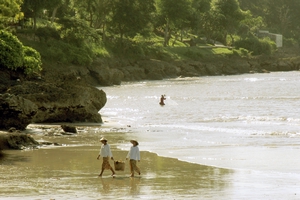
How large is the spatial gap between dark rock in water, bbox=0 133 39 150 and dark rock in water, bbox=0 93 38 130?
2951 millimetres

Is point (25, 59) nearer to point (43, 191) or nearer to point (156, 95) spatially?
point (43, 191)

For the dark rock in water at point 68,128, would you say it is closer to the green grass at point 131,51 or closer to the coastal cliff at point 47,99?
the coastal cliff at point 47,99

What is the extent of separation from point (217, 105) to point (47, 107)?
19.7 m

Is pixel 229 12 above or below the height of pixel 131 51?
above

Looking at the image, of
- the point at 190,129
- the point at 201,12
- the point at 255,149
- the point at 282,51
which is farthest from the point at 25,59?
the point at 282,51

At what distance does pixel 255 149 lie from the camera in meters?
26.9

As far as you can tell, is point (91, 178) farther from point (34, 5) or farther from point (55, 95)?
point (34, 5)

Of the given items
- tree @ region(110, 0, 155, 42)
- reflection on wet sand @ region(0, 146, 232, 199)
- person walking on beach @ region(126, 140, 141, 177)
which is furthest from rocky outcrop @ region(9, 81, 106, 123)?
tree @ region(110, 0, 155, 42)

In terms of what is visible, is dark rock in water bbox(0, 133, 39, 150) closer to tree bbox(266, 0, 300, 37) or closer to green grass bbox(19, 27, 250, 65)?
green grass bbox(19, 27, 250, 65)

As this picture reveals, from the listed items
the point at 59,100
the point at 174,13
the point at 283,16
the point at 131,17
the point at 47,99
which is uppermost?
the point at 283,16

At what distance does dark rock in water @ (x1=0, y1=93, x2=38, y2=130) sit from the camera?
2858cm

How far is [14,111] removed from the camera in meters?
28.7

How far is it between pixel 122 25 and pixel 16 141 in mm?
70897

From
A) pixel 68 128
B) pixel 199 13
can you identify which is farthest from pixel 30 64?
pixel 199 13
